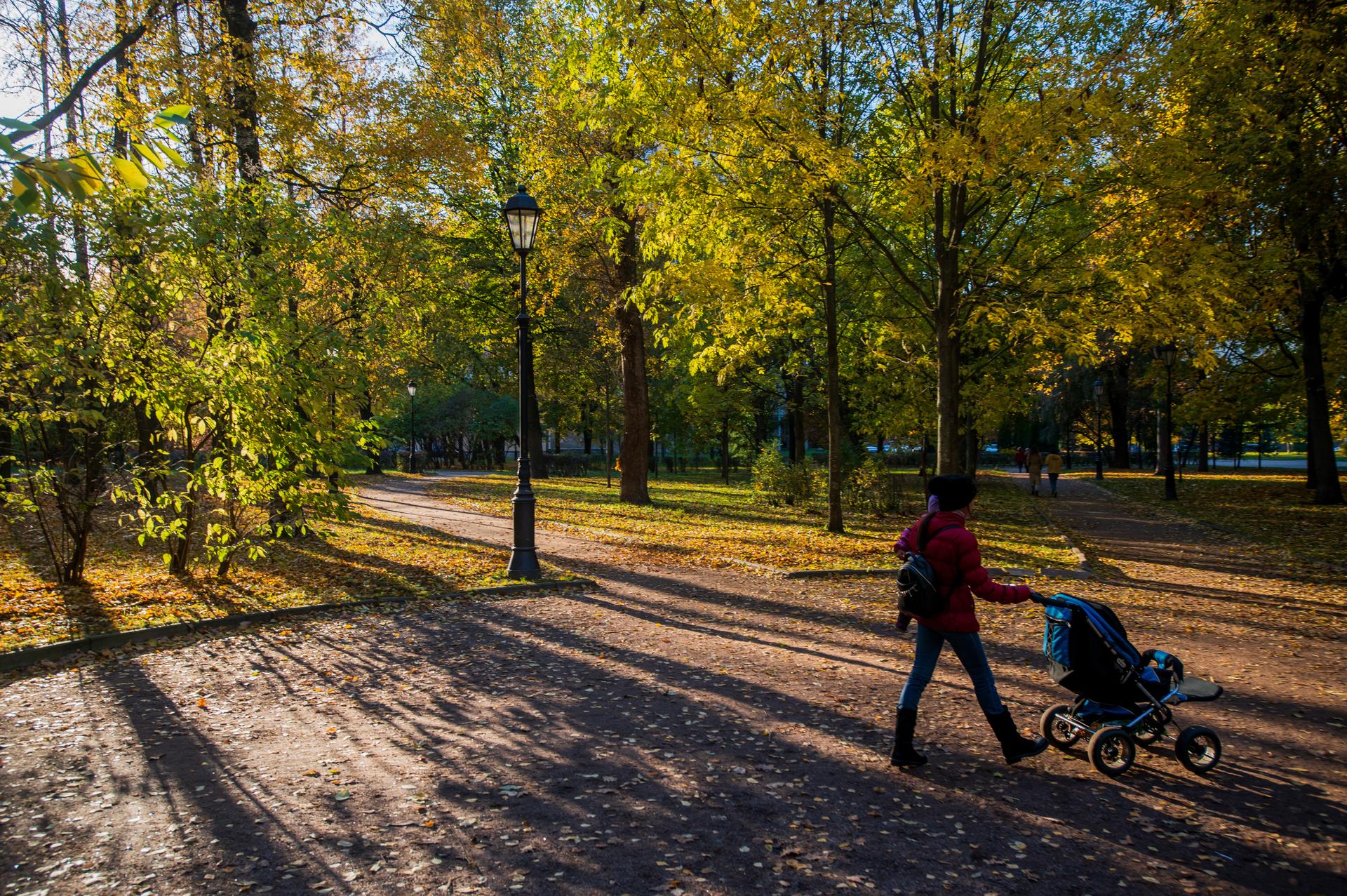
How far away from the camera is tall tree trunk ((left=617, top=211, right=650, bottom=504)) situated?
1956 cm

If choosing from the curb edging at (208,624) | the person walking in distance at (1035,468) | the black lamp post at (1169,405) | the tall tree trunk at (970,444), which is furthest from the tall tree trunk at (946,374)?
the person walking in distance at (1035,468)

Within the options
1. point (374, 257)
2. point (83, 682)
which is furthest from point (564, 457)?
point (83, 682)

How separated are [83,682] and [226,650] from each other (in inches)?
45.8

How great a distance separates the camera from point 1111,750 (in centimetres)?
455

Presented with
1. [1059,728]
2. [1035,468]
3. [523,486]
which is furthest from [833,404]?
[1035,468]

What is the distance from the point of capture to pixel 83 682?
620 cm

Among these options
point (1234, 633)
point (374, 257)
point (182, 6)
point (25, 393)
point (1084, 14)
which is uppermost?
point (182, 6)

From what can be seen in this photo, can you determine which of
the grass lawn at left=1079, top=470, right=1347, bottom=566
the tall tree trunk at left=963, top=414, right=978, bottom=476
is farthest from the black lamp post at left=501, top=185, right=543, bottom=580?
the tall tree trunk at left=963, top=414, right=978, bottom=476

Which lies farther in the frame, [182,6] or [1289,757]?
[182,6]

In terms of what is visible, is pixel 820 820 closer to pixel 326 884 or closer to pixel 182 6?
pixel 326 884

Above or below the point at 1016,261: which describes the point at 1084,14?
above

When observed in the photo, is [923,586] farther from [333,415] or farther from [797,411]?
[797,411]

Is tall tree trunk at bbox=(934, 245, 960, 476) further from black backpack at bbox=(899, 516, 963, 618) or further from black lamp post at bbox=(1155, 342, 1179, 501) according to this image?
black lamp post at bbox=(1155, 342, 1179, 501)

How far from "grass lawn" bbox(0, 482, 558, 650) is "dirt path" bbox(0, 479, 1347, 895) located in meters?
1.20
